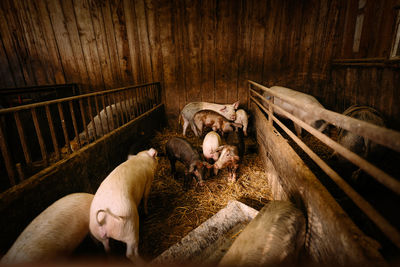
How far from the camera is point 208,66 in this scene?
18.3 ft

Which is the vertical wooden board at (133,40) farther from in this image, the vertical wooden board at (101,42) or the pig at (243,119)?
the pig at (243,119)

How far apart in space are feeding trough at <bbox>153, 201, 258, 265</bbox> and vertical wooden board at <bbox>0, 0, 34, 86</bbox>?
685cm

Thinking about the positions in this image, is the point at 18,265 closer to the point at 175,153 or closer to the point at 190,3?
the point at 175,153

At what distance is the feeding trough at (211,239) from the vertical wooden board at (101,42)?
17.4ft

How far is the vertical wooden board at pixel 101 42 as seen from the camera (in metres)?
5.32

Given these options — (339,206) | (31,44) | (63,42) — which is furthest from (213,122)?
(31,44)

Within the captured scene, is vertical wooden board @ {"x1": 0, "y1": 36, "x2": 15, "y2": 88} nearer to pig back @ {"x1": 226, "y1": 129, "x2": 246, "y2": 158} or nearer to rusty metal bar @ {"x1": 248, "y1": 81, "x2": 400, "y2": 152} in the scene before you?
pig back @ {"x1": 226, "y1": 129, "x2": 246, "y2": 158}

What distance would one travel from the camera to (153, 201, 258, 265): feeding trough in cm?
171

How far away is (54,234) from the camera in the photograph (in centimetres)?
150

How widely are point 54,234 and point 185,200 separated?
1556 mm

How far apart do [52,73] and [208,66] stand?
4569 mm

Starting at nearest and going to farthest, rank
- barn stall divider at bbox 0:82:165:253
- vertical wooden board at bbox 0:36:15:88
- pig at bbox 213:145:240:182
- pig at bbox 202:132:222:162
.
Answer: barn stall divider at bbox 0:82:165:253 → pig at bbox 213:145:240:182 → pig at bbox 202:132:222:162 → vertical wooden board at bbox 0:36:15:88

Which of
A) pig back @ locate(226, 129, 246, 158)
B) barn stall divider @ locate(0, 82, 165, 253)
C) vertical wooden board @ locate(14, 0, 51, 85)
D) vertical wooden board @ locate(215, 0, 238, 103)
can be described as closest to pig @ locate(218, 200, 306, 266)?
barn stall divider @ locate(0, 82, 165, 253)

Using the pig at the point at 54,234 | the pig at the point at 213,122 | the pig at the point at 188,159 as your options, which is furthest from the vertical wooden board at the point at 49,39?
the pig at the point at 54,234
